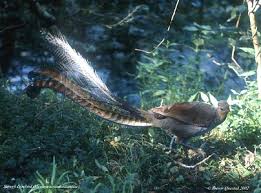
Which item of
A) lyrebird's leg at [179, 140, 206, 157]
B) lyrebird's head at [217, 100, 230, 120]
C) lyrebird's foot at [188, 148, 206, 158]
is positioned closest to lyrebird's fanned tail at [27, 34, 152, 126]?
lyrebird's leg at [179, 140, 206, 157]

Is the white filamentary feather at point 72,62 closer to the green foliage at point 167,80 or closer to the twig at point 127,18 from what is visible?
the green foliage at point 167,80

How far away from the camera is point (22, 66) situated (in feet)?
25.2

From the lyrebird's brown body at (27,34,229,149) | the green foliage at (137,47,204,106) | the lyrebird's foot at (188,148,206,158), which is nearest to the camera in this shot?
the lyrebird's brown body at (27,34,229,149)

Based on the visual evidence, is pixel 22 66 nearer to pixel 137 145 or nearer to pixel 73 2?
pixel 73 2

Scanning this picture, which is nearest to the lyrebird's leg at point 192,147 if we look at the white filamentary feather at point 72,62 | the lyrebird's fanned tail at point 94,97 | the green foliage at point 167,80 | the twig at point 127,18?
the lyrebird's fanned tail at point 94,97

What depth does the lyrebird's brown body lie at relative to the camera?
4.30 metres

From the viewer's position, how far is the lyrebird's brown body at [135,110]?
430 cm

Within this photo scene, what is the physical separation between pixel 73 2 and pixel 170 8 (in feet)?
4.82

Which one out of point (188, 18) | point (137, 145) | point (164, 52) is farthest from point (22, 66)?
point (137, 145)

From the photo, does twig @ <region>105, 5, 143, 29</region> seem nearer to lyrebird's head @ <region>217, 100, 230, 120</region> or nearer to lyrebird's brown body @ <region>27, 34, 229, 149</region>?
lyrebird's brown body @ <region>27, 34, 229, 149</region>

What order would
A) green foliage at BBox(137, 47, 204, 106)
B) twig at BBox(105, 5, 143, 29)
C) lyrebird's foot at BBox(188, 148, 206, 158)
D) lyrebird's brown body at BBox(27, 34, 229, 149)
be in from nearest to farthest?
lyrebird's brown body at BBox(27, 34, 229, 149) < lyrebird's foot at BBox(188, 148, 206, 158) < green foliage at BBox(137, 47, 204, 106) < twig at BBox(105, 5, 143, 29)

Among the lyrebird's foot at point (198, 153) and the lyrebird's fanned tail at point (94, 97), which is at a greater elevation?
the lyrebird's fanned tail at point (94, 97)

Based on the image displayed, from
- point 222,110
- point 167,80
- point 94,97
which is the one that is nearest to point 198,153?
point 222,110

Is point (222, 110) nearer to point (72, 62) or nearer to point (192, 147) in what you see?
point (192, 147)
